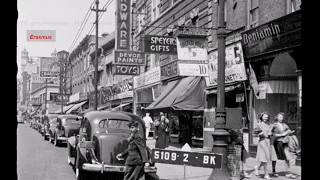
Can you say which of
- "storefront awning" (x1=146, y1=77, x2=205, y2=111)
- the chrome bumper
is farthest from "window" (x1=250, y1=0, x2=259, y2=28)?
the chrome bumper

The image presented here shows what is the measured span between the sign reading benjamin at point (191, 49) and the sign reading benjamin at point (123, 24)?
541 inches

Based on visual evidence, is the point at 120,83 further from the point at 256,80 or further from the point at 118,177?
the point at 118,177

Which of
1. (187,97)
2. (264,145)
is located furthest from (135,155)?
(187,97)

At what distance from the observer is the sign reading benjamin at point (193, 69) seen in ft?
55.4

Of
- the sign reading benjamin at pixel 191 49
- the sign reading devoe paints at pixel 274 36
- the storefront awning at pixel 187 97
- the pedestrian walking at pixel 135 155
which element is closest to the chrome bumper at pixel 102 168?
the pedestrian walking at pixel 135 155

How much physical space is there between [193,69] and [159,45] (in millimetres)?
2653

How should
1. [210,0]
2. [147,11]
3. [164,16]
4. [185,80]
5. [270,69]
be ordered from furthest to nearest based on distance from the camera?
[147,11], [164,16], [185,80], [210,0], [270,69]

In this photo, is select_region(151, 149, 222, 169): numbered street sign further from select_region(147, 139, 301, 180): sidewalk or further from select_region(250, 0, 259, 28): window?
select_region(250, 0, 259, 28): window

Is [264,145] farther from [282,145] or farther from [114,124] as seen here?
[114,124]
